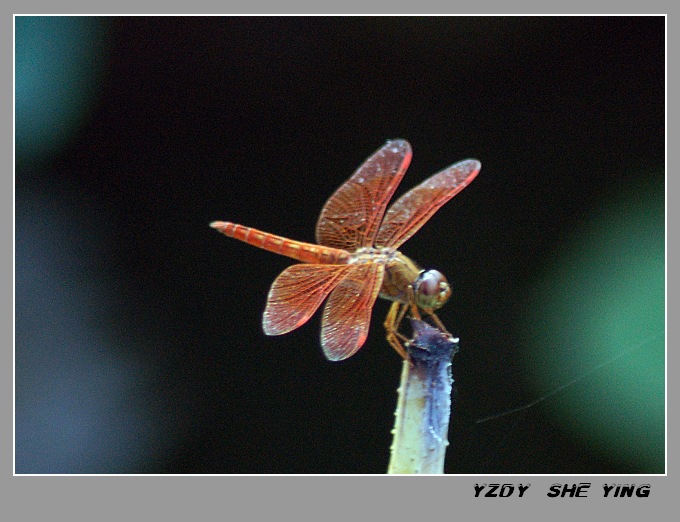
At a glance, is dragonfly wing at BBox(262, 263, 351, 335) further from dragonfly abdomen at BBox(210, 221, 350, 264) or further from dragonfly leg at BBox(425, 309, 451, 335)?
dragonfly leg at BBox(425, 309, 451, 335)

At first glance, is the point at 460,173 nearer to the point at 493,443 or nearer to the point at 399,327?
the point at 399,327

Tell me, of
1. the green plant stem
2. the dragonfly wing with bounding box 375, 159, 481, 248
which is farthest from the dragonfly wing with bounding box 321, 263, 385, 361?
the green plant stem

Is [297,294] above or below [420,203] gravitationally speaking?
below

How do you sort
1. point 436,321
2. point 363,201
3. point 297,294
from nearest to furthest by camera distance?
point 436,321
point 297,294
point 363,201

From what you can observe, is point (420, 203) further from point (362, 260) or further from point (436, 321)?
point (436, 321)

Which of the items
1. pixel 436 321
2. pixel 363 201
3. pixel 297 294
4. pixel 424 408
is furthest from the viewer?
pixel 363 201

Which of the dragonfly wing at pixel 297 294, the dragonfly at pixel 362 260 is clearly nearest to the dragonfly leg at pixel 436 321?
the dragonfly at pixel 362 260

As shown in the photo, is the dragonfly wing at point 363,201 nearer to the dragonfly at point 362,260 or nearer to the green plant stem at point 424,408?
the dragonfly at point 362,260

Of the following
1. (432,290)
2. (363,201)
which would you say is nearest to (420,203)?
(363,201)
